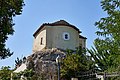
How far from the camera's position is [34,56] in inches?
1282

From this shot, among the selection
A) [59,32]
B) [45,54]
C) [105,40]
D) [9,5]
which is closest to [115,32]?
[105,40]

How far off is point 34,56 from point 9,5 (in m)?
20.9

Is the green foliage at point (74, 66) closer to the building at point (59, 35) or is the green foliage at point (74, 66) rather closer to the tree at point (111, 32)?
the building at point (59, 35)

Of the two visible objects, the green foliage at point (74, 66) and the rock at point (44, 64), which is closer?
the green foliage at point (74, 66)

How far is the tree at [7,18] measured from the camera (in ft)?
38.5

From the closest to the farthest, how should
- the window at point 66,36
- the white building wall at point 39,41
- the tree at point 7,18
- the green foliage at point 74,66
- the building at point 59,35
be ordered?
1. the tree at point 7,18
2. the green foliage at point 74,66
3. the building at point 59,35
4. the window at point 66,36
5. the white building wall at point 39,41

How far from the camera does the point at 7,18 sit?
39.8 ft

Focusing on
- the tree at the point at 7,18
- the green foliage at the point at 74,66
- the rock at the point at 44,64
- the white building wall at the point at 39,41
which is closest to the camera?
the tree at the point at 7,18

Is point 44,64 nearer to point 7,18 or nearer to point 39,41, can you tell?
point 39,41


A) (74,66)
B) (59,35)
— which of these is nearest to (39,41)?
(59,35)

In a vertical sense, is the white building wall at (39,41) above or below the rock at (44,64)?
above

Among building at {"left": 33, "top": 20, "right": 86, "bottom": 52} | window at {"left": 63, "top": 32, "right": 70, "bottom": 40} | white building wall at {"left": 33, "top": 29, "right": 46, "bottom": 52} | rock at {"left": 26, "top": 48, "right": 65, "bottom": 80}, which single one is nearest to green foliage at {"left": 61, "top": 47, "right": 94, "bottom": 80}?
rock at {"left": 26, "top": 48, "right": 65, "bottom": 80}

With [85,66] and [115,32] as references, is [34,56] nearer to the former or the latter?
[85,66]

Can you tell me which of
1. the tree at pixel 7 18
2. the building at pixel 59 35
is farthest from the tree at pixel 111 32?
the building at pixel 59 35
